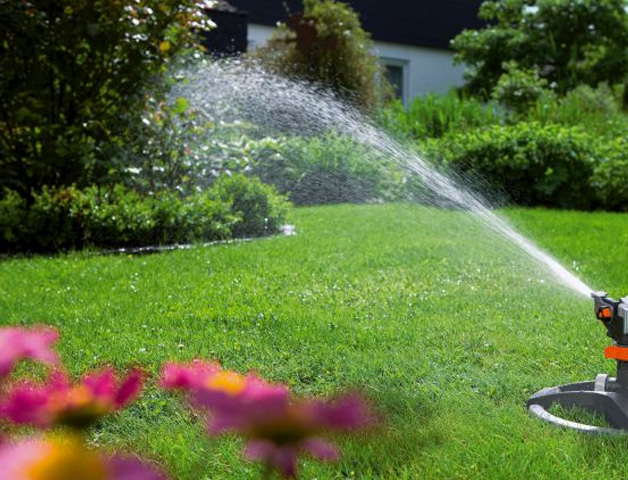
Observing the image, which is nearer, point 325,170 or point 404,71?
point 325,170

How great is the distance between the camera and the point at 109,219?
6402 mm

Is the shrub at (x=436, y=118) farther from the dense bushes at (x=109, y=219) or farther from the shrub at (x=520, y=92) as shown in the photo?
the dense bushes at (x=109, y=219)

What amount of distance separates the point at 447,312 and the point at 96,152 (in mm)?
4010

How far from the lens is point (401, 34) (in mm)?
20688

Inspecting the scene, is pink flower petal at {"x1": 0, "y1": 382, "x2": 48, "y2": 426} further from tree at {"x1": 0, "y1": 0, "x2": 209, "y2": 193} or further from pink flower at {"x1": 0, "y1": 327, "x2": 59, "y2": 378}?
tree at {"x1": 0, "y1": 0, "x2": 209, "y2": 193}

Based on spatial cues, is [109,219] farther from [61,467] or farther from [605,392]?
[61,467]

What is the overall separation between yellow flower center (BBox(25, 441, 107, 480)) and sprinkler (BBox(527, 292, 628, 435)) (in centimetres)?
206

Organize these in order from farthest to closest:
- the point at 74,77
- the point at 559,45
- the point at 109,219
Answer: the point at 559,45 → the point at 74,77 → the point at 109,219

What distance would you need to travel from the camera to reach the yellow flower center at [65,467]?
56cm

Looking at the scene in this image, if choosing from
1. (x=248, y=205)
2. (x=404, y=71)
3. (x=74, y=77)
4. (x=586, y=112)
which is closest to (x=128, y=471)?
(x=74, y=77)

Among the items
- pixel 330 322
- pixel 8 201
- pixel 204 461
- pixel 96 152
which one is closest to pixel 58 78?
pixel 96 152

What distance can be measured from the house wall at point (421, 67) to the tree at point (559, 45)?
203 cm

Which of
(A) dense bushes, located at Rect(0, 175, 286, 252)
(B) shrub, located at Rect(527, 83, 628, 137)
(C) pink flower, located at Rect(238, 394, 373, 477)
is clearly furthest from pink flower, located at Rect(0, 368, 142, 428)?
(B) shrub, located at Rect(527, 83, 628, 137)

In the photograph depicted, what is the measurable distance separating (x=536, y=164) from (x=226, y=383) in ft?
30.3
